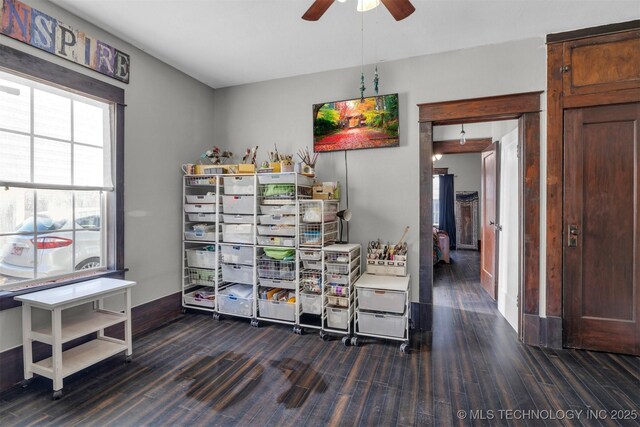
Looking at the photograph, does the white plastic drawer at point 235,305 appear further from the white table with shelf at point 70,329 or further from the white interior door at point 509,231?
the white interior door at point 509,231

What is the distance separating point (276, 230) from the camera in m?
3.10

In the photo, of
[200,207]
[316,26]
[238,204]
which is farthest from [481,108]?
[200,207]

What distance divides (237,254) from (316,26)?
2334mm

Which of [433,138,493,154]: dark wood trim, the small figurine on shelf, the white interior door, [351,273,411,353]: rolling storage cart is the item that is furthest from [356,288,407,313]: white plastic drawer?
[433,138,493,154]: dark wood trim

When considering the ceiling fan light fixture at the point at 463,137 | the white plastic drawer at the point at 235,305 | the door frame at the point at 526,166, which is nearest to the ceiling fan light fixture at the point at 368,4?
the door frame at the point at 526,166

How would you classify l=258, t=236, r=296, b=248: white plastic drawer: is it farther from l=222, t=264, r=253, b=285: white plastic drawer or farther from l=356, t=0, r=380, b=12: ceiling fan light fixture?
l=356, t=0, r=380, b=12: ceiling fan light fixture

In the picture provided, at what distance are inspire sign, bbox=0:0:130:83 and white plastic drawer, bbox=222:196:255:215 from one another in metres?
1.47

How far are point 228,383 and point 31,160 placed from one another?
2214 mm

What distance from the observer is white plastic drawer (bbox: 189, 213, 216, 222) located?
11.2ft

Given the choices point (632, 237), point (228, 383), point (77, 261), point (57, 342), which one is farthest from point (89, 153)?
point (632, 237)

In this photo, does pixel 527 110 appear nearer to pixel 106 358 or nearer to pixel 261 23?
pixel 261 23

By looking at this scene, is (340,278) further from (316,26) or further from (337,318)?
(316,26)

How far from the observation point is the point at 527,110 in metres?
2.76

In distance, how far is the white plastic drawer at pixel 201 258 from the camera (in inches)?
134
